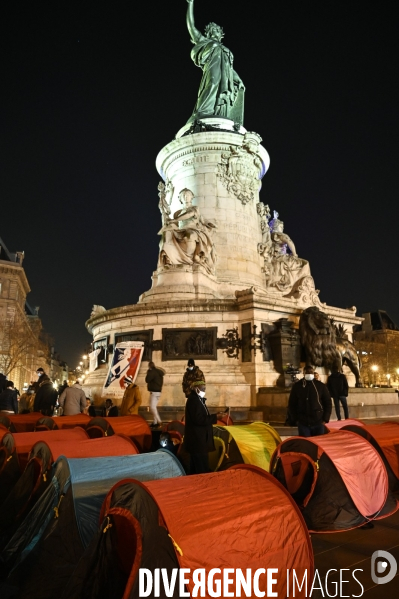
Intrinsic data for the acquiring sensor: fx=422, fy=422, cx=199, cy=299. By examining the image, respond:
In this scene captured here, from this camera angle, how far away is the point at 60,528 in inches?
147

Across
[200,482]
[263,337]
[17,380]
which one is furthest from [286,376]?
[17,380]

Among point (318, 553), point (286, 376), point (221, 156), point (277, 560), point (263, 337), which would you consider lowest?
point (318, 553)

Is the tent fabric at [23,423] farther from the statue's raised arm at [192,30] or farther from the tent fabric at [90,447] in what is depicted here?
the statue's raised arm at [192,30]

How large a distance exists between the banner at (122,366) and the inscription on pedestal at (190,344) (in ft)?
3.29

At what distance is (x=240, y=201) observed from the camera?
826 inches

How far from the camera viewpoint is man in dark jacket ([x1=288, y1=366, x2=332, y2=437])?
23.5 ft

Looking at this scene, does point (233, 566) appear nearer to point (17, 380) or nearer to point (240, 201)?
point (240, 201)

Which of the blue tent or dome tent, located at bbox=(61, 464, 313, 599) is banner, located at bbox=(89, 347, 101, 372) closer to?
the blue tent

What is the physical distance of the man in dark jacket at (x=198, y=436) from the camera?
5.57m

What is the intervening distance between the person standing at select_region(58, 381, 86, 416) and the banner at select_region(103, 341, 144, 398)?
393 cm

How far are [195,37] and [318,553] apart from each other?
96.1ft

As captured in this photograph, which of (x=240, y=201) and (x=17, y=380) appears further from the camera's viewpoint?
(x=17, y=380)

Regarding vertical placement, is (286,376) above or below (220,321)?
below

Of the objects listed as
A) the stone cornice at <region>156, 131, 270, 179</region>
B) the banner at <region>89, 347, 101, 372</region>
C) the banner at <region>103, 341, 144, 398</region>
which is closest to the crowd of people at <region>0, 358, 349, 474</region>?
the banner at <region>103, 341, 144, 398</region>
